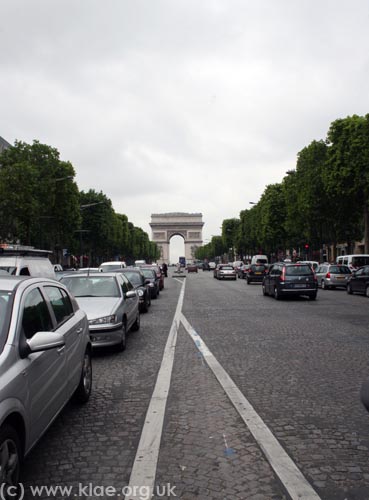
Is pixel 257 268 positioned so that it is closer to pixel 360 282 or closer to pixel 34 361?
pixel 360 282

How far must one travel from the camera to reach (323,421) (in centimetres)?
519

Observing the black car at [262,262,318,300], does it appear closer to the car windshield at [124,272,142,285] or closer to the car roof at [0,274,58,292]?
the car windshield at [124,272,142,285]

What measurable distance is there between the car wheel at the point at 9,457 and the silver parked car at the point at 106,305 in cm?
557

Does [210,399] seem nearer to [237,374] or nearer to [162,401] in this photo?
[162,401]

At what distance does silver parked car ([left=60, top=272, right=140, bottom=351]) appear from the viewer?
911cm

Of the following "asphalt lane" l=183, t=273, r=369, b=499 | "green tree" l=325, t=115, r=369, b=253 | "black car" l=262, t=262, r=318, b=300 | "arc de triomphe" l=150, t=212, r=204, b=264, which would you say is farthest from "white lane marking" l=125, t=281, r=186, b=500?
"arc de triomphe" l=150, t=212, r=204, b=264

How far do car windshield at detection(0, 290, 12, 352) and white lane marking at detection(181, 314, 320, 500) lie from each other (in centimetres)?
223

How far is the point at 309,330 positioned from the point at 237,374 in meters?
5.14

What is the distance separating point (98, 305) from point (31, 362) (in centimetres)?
590

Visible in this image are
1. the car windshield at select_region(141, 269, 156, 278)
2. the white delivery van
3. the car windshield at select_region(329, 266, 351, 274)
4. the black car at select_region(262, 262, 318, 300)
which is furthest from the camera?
the car windshield at select_region(329, 266, 351, 274)

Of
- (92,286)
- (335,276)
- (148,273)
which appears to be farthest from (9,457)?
(335,276)

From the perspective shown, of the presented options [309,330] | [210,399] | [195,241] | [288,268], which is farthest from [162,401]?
[195,241]

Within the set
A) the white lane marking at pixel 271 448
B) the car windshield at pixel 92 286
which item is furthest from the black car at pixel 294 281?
the white lane marking at pixel 271 448

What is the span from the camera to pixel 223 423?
519 cm
